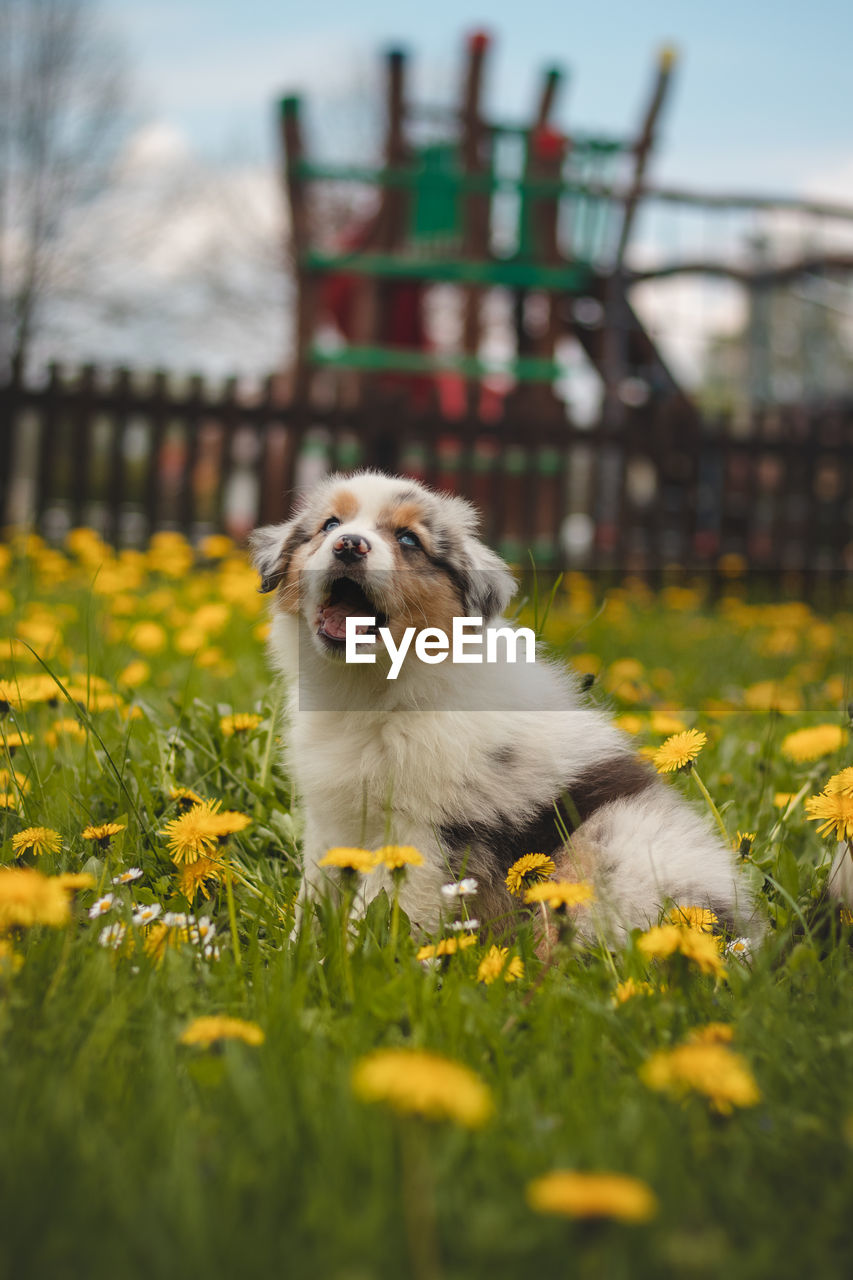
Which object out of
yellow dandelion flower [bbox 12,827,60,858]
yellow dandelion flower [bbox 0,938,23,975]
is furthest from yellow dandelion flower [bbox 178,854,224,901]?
yellow dandelion flower [bbox 0,938,23,975]

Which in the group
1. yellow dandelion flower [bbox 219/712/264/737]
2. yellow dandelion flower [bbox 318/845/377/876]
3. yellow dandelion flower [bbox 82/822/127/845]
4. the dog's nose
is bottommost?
yellow dandelion flower [bbox 82/822/127/845]

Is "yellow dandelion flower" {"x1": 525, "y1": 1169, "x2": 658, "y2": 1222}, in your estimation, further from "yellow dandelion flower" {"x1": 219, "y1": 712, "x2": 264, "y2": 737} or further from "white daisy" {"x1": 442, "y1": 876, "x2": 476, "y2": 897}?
"yellow dandelion flower" {"x1": 219, "y1": 712, "x2": 264, "y2": 737}

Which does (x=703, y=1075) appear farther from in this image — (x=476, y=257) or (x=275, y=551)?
(x=476, y=257)

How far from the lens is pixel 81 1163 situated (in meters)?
1.09

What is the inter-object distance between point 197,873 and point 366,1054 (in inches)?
27.0

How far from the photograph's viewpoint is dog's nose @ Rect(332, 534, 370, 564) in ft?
8.02

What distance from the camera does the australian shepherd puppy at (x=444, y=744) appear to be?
210 centimetres

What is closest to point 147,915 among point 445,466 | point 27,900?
point 27,900

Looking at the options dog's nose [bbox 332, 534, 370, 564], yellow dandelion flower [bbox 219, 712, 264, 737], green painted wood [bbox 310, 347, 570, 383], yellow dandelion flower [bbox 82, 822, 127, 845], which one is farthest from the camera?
green painted wood [bbox 310, 347, 570, 383]

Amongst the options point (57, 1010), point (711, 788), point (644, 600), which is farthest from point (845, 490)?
point (57, 1010)

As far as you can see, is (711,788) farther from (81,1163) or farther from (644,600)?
(644,600)

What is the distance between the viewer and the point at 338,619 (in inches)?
100

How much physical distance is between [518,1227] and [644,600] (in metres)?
6.91

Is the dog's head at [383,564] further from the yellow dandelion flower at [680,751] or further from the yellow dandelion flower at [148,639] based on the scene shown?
the yellow dandelion flower at [148,639]
